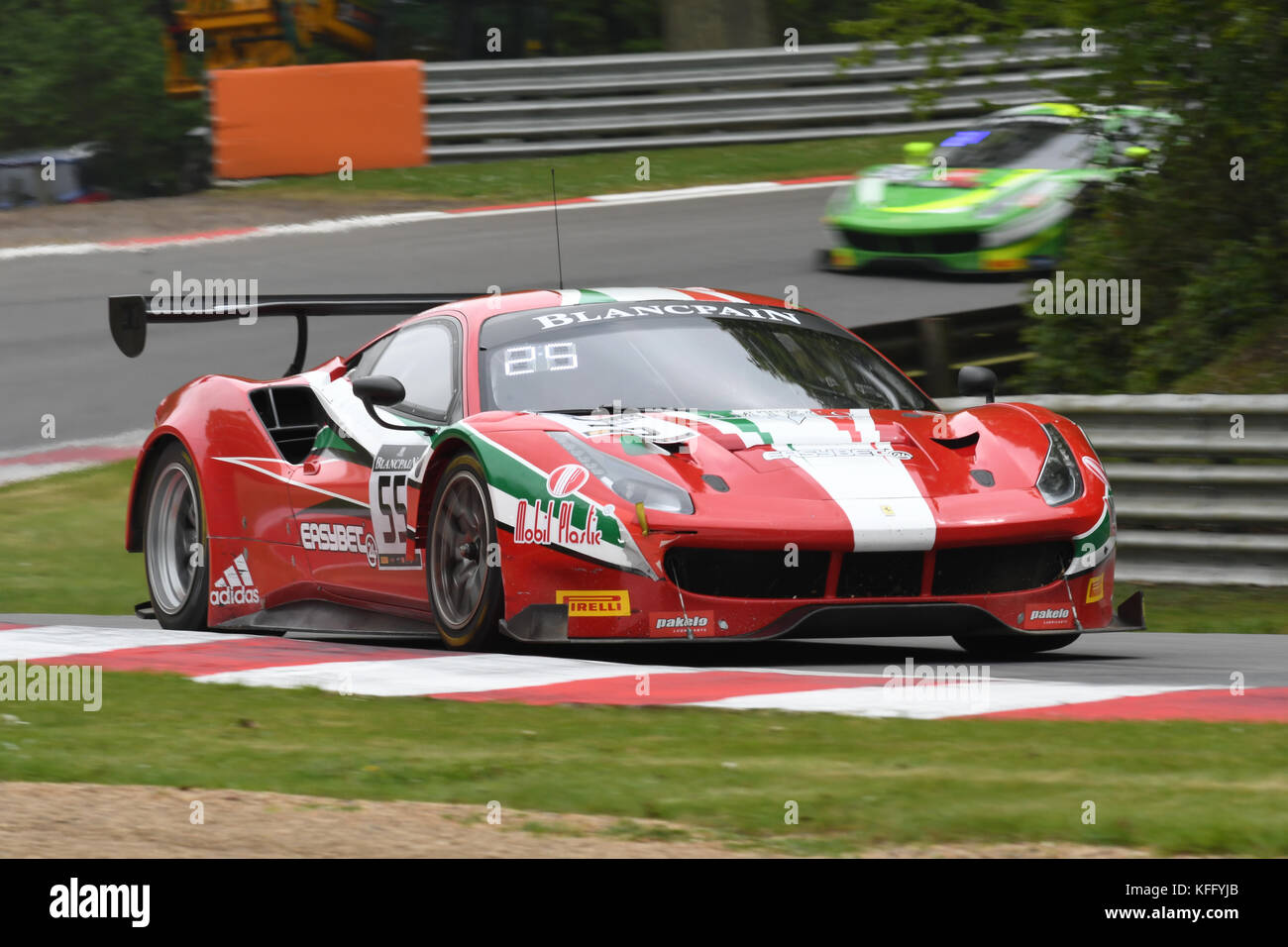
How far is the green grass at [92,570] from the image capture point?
8094 mm

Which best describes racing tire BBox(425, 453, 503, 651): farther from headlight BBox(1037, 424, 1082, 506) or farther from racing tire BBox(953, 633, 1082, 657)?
headlight BBox(1037, 424, 1082, 506)

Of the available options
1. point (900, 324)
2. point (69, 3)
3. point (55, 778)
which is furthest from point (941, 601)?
point (69, 3)

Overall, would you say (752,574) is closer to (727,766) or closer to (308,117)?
(727,766)

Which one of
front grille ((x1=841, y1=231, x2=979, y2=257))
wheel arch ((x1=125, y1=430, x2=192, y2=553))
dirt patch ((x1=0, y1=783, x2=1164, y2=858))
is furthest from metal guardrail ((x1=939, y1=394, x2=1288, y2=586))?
front grille ((x1=841, y1=231, x2=979, y2=257))

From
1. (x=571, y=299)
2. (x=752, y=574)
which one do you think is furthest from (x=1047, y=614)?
(x=571, y=299)

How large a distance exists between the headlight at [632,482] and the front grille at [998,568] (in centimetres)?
77

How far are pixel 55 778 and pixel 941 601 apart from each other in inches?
104

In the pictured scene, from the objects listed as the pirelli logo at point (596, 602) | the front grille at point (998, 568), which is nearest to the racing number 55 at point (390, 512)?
the pirelli logo at point (596, 602)
